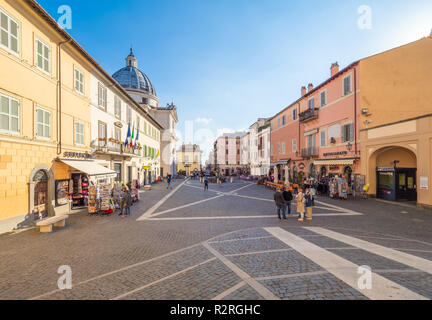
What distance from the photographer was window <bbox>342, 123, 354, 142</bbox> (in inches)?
741

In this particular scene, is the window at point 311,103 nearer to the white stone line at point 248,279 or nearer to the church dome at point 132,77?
the white stone line at point 248,279

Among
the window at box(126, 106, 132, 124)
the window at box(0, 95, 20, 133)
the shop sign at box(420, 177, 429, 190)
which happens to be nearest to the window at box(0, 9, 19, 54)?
the window at box(0, 95, 20, 133)

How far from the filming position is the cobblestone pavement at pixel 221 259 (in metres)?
4.10

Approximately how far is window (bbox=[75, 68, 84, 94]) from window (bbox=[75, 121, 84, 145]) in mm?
2179

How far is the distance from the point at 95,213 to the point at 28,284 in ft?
26.4

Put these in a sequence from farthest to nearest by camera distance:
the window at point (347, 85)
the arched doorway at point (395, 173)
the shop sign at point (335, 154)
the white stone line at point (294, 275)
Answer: the shop sign at point (335, 154), the window at point (347, 85), the arched doorway at point (395, 173), the white stone line at point (294, 275)

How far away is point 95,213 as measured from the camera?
39.3ft

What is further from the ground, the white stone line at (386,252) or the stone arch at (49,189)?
the stone arch at (49,189)

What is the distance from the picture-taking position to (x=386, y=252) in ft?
19.6

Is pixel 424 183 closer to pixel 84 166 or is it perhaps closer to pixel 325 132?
pixel 325 132

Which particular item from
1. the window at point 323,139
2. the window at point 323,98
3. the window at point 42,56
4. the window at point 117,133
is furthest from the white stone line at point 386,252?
the window at point 323,98

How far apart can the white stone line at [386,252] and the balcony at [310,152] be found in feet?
58.1
